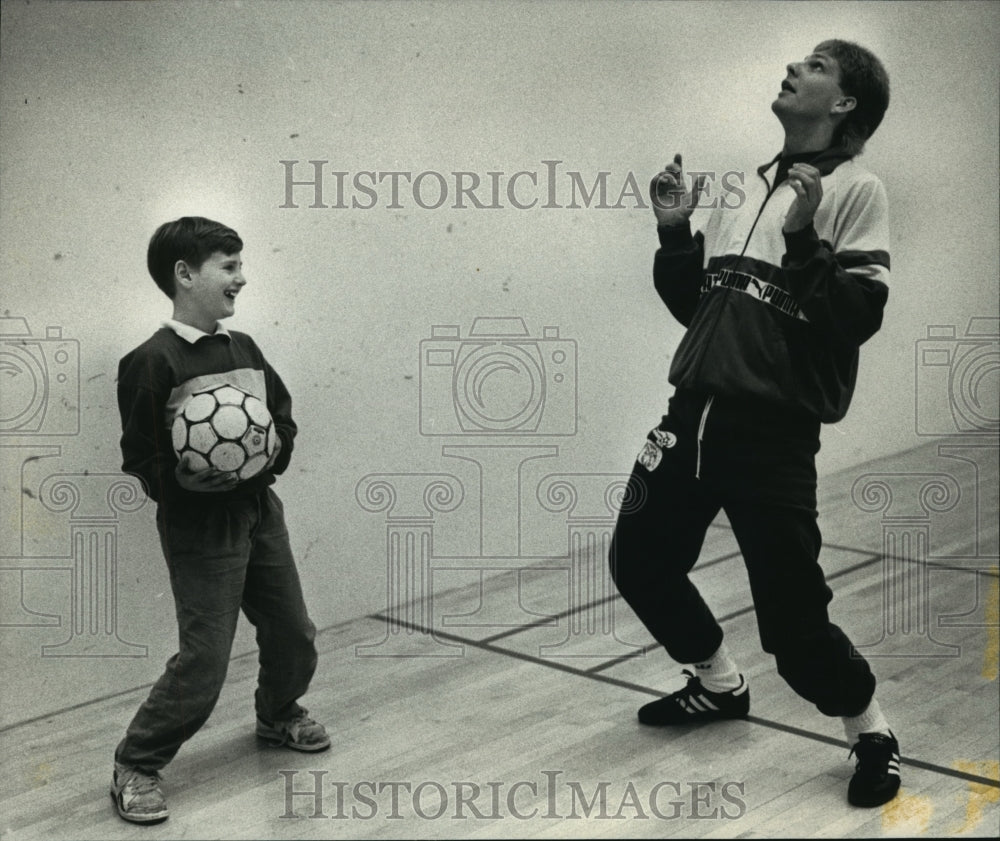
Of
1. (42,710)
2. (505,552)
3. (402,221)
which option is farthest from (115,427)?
(505,552)

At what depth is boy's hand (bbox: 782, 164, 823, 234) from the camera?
2.29 m

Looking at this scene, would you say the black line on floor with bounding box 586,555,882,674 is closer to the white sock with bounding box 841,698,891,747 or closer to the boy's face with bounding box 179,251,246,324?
the white sock with bounding box 841,698,891,747

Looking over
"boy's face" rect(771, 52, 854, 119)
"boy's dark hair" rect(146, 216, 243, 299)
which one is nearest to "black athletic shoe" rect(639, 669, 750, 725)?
"boy's face" rect(771, 52, 854, 119)

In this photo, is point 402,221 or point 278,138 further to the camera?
point 402,221

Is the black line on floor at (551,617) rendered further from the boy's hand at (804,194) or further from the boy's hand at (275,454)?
the boy's hand at (804,194)

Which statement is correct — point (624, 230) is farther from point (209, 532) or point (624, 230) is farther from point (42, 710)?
point (42, 710)

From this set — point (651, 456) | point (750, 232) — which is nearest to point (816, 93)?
point (750, 232)

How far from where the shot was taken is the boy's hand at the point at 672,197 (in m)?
2.59

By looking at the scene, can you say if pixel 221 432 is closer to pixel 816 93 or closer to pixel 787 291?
pixel 787 291

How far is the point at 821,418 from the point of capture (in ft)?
8.32

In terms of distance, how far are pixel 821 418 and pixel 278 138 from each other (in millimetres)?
1223

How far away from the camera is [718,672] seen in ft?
9.26

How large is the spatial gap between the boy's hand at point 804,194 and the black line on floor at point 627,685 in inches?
40.8

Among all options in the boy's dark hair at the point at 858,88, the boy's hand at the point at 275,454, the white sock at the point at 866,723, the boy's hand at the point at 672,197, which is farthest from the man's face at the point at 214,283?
the white sock at the point at 866,723
